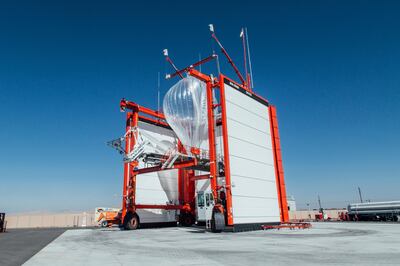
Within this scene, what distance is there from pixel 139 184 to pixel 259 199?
1376 cm

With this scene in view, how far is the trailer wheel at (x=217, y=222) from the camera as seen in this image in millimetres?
20984

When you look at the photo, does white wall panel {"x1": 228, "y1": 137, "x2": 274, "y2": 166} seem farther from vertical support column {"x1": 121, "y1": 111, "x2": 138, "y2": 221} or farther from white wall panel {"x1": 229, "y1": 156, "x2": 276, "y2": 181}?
vertical support column {"x1": 121, "y1": 111, "x2": 138, "y2": 221}

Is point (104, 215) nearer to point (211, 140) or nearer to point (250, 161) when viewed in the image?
point (211, 140)

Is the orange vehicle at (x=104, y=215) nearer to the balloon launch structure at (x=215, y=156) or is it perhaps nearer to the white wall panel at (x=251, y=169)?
the balloon launch structure at (x=215, y=156)

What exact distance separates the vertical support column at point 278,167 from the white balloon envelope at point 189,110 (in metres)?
9.07

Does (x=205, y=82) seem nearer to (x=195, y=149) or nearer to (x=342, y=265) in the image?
(x=195, y=149)

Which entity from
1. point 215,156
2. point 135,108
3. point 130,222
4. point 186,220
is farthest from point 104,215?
point 215,156

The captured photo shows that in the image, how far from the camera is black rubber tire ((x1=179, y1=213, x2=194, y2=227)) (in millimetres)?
34094

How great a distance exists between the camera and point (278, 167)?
31234 mm

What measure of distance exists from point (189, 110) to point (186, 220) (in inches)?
600

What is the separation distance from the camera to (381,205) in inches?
1635

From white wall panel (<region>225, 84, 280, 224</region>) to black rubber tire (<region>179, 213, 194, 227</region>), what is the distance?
10222 millimetres

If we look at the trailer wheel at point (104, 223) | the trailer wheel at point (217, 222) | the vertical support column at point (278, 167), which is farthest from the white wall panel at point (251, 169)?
the trailer wheel at point (104, 223)

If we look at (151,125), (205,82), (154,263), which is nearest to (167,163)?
(205,82)
